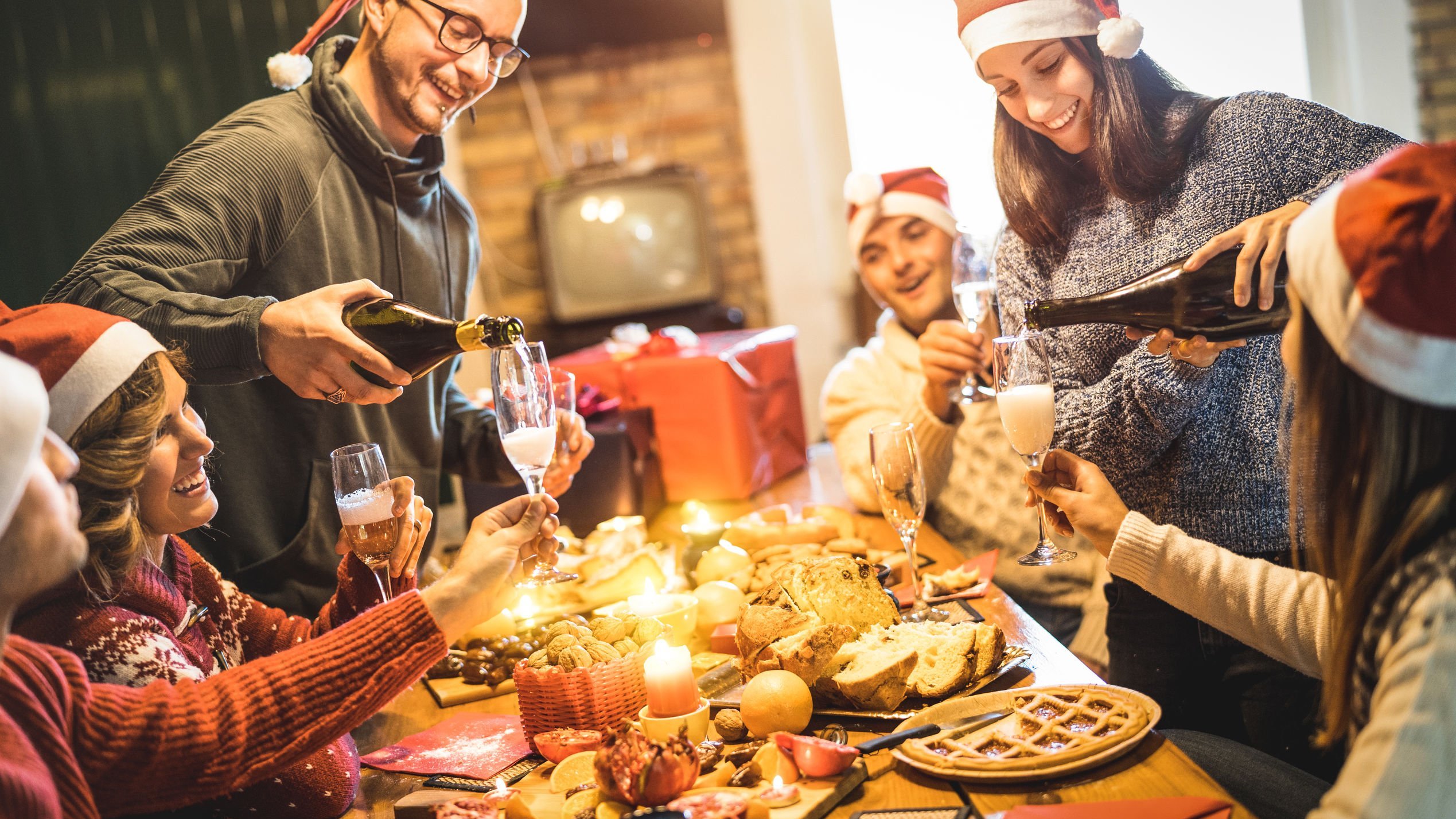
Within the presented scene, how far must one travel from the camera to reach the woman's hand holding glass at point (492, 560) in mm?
1173

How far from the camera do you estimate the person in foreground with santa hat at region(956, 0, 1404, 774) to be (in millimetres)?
1573

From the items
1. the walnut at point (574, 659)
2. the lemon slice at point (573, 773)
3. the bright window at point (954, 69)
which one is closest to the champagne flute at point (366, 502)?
the walnut at point (574, 659)

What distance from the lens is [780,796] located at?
1037mm

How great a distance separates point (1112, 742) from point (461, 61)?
153cm

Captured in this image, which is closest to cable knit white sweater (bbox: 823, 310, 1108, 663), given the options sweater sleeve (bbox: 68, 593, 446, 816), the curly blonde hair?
sweater sleeve (bbox: 68, 593, 446, 816)

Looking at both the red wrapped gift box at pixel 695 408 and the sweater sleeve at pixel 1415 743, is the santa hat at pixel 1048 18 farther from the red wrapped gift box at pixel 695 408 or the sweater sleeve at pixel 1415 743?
the red wrapped gift box at pixel 695 408

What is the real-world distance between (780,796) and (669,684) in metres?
0.20

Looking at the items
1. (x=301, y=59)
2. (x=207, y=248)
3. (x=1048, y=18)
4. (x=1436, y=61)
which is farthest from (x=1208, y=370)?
(x=1436, y=61)

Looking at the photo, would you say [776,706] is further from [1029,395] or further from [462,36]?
[462,36]

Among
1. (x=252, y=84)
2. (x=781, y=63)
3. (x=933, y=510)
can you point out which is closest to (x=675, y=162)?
(x=781, y=63)

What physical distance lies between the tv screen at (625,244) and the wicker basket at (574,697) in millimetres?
3960

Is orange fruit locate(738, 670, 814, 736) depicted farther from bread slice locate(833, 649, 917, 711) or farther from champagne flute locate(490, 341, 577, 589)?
champagne flute locate(490, 341, 577, 589)

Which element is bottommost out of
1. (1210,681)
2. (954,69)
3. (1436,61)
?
(1210,681)

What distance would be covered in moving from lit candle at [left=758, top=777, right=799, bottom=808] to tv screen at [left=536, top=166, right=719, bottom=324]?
13.9ft
